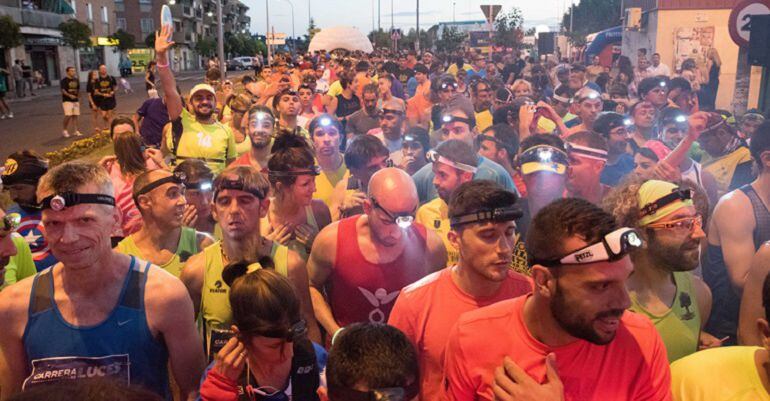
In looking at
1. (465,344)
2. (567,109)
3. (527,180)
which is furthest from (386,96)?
(465,344)

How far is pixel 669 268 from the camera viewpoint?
3.39 metres

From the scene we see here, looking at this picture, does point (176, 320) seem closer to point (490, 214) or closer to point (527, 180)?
point (490, 214)

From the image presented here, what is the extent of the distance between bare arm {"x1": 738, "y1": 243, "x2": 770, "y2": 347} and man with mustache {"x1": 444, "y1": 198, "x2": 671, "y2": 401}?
1.31 metres

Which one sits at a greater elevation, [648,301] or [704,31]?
[704,31]

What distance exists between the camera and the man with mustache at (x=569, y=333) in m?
2.42

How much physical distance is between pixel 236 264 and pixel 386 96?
27.5 ft

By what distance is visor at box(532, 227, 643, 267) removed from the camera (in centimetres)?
243

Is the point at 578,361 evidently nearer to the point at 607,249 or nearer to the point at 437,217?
the point at 607,249

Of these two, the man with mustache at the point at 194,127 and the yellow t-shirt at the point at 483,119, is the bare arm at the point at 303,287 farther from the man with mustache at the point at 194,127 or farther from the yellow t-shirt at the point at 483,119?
the yellow t-shirt at the point at 483,119

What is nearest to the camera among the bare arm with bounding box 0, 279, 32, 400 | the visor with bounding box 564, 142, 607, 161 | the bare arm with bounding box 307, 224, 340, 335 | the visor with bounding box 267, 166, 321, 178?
the bare arm with bounding box 0, 279, 32, 400

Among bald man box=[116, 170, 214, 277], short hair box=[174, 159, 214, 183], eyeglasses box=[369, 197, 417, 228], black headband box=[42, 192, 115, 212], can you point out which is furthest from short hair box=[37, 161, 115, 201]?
short hair box=[174, 159, 214, 183]

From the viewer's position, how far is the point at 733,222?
173 inches

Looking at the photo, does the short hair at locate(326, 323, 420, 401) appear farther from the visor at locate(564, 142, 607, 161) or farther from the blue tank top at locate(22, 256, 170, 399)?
the visor at locate(564, 142, 607, 161)

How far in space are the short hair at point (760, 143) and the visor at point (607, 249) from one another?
2.98 m
